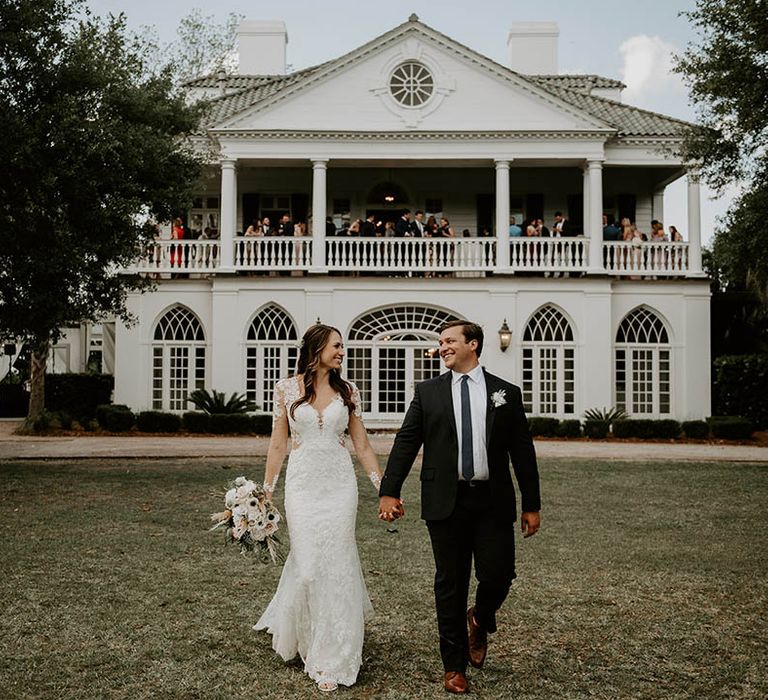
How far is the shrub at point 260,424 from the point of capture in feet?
75.5

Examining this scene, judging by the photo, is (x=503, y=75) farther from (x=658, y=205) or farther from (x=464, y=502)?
(x=464, y=502)

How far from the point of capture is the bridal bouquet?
573cm

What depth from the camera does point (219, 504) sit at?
39.1 feet

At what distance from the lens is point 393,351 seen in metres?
24.8

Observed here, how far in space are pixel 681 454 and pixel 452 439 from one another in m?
14.9

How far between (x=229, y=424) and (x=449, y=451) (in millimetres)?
18431

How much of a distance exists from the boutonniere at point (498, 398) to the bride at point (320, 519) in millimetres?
904

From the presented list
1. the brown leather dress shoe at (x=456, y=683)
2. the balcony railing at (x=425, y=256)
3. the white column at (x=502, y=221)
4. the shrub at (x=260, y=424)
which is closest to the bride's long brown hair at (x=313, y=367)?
the brown leather dress shoe at (x=456, y=683)

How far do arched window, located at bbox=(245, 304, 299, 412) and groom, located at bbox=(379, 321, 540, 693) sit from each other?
1946cm

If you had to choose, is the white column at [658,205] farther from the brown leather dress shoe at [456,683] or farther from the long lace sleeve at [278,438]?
the brown leather dress shoe at [456,683]

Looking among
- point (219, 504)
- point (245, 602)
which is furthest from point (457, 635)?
point (219, 504)

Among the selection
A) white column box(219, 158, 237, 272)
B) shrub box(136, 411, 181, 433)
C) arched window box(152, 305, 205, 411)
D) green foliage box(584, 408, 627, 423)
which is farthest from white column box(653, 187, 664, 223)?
shrub box(136, 411, 181, 433)

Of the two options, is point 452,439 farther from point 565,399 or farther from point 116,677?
point 565,399

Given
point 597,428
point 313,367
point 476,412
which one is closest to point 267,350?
point 597,428
